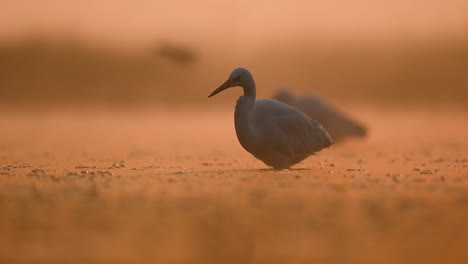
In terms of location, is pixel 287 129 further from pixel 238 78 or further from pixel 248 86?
pixel 238 78

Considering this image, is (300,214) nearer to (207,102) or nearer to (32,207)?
(32,207)

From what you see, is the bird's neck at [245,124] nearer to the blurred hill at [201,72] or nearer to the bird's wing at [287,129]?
the bird's wing at [287,129]

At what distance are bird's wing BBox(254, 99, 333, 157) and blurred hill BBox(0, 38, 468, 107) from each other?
2593 cm

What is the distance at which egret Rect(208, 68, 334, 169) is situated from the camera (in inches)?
394

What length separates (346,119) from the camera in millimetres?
17109

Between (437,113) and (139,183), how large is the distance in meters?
26.1

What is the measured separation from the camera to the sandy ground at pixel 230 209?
5.89m

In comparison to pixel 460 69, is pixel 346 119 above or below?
below

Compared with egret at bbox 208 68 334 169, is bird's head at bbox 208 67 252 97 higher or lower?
higher

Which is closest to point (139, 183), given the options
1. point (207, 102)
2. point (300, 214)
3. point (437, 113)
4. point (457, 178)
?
point (300, 214)

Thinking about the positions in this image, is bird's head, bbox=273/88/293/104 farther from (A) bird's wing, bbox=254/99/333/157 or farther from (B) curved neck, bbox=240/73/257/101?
(B) curved neck, bbox=240/73/257/101

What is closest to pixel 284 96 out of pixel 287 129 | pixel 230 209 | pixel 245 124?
pixel 287 129

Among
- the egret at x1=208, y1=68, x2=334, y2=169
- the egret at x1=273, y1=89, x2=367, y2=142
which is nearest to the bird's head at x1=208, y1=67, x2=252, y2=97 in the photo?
the egret at x1=208, y1=68, x2=334, y2=169

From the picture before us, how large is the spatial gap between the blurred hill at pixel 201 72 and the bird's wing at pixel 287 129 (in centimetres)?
2593
